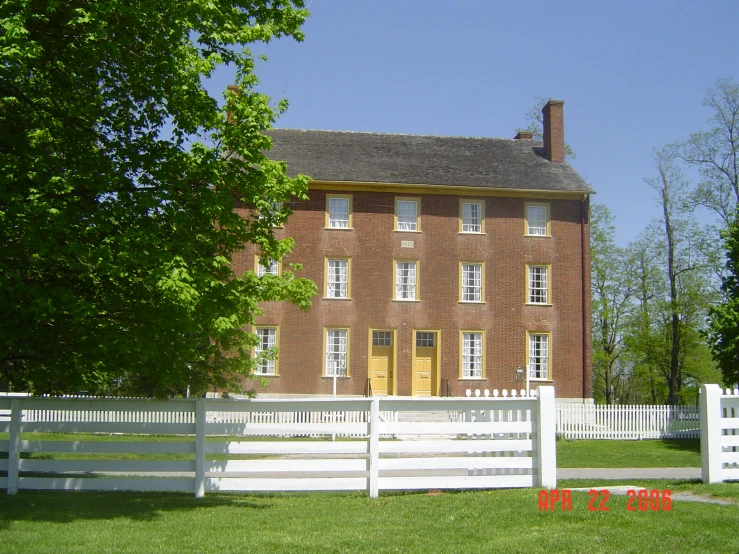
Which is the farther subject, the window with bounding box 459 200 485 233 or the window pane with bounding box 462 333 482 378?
the window with bounding box 459 200 485 233

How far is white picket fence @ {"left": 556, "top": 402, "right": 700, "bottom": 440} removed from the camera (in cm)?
2730

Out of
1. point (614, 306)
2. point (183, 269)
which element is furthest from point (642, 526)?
point (614, 306)

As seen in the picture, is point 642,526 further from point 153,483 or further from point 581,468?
point 581,468

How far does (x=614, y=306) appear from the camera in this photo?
51906 mm

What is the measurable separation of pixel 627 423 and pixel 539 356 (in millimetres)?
5468

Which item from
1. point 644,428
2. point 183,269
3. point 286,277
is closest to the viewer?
point 183,269

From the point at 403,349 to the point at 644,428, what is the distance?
9315 mm

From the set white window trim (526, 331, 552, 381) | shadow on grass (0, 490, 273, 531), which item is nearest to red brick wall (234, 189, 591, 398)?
white window trim (526, 331, 552, 381)

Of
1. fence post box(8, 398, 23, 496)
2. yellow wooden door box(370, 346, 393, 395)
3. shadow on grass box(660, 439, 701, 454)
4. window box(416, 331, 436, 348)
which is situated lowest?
shadow on grass box(660, 439, 701, 454)

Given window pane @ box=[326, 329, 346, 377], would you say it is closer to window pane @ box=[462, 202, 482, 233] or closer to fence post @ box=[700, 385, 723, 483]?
window pane @ box=[462, 202, 482, 233]

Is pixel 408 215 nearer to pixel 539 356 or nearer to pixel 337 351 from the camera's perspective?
pixel 337 351

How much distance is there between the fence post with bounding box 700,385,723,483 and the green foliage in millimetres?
14276

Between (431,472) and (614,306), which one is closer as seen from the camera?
(431,472)

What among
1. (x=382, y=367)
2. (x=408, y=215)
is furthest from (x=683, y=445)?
(x=408, y=215)
